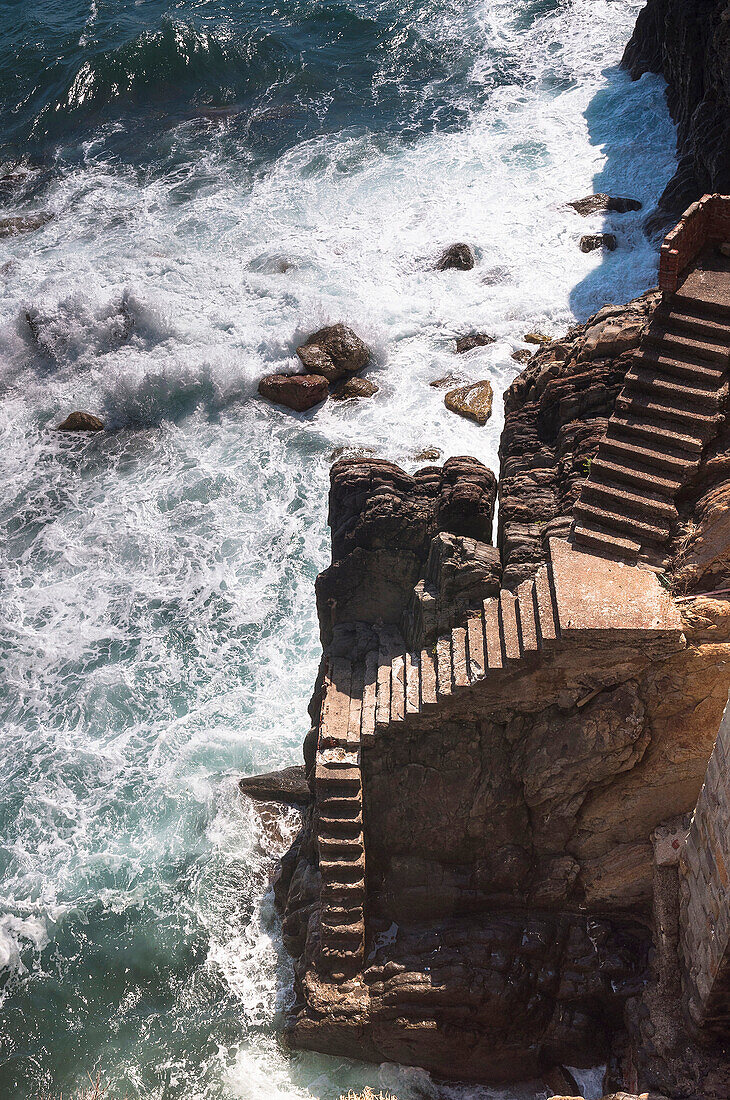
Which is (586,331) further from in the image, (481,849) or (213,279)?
(213,279)

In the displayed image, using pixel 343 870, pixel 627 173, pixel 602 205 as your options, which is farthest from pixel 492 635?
pixel 627 173

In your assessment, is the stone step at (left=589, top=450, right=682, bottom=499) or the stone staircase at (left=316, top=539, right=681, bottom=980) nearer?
the stone staircase at (left=316, top=539, right=681, bottom=980)

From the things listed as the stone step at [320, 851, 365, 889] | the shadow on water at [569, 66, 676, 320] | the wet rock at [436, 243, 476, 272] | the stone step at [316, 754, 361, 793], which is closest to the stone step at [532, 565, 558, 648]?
the stone step at [316, 754, 361, 793]

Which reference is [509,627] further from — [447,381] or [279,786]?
[447,381]

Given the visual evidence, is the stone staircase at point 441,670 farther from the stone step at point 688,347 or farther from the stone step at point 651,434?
the stone step at point 688,347

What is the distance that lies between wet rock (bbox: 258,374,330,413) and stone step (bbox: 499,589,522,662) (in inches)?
413

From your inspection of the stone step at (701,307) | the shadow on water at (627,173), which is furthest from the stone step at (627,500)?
the shadow on water at (627,173)

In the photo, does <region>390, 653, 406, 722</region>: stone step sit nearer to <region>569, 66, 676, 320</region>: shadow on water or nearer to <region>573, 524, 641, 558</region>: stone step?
<region>573, 524, 641, 558</region>: stone step

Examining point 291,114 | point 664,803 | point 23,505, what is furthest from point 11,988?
point 291,114

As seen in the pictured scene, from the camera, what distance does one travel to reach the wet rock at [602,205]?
22.9 meters

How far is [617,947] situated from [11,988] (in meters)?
7.22

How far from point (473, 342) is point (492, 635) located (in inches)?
468

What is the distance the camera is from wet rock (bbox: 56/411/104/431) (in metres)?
19.5

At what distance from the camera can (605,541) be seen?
962 cm
